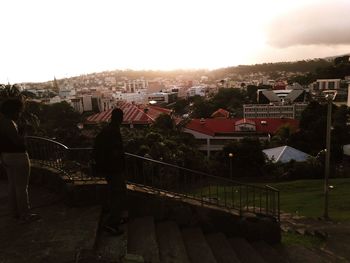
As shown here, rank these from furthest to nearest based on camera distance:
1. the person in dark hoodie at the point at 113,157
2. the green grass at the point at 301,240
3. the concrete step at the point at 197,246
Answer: the green grass at the point at 301,240, the concrete step at the point at 197,246, the person in dark hoodie at the point at 113,157

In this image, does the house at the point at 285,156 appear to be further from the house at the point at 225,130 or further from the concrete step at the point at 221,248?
the concrete step at the point at 221,248

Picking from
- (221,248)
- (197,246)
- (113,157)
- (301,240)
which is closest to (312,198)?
(301,240)

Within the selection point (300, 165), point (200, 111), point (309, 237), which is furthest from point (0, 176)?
point (200, 111)

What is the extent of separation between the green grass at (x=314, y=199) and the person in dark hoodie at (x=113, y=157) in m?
9.48

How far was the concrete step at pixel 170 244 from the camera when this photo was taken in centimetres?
559

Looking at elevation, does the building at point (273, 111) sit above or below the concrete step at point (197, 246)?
below

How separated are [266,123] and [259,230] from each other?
44.0m

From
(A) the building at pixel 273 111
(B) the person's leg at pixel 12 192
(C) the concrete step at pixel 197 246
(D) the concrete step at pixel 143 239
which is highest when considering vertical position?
(B) the person's leg at pixel 12 192

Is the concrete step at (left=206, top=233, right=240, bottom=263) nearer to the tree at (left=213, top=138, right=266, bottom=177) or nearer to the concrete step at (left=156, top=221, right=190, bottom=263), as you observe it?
the concrete step at (left=156, top=221, right=190, bottom=263)

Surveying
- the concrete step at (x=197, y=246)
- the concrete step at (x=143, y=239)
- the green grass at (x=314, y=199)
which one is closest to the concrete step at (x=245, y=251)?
the concrete step at (x=197, y=246)

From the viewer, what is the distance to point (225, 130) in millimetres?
48281

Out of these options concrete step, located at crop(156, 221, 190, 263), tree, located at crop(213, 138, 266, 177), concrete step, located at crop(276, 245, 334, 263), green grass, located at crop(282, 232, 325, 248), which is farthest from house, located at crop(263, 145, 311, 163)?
concrete step, located at crop(156, 221, 190, 263)

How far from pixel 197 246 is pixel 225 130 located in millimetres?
42400

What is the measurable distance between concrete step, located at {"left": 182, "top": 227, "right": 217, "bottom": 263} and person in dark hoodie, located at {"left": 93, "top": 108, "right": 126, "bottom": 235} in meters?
1.53
